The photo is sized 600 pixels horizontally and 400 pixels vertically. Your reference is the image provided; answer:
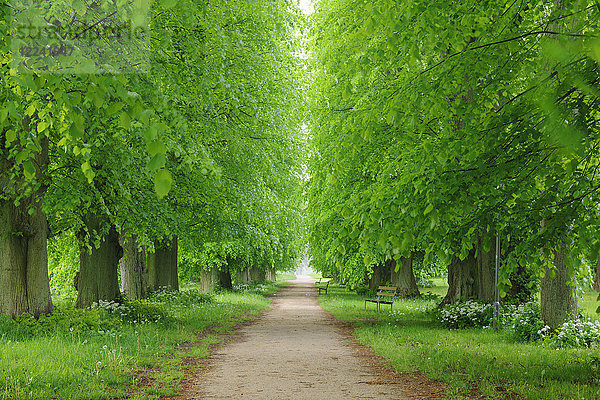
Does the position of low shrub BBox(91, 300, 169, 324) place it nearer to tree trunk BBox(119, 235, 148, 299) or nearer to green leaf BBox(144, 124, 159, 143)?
tree trunk BBox(119, 235, 148, 299)

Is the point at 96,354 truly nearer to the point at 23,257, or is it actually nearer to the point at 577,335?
the point at 23,257

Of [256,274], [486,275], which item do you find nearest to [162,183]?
[486,275]

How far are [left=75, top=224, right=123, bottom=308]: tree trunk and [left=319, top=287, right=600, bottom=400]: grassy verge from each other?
733 cm

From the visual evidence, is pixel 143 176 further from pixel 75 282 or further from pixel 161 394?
pixel 75 282

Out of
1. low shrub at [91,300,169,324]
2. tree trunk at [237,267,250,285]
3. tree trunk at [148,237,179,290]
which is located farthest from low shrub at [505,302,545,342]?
tree trunk at [237,267,250,285]

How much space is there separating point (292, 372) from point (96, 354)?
3250 mm

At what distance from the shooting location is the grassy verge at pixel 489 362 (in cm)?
716

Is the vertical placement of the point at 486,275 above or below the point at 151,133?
below

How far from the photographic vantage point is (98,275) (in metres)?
15.5

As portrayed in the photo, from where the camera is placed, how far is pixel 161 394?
7.14m

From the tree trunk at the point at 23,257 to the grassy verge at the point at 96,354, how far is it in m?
0.60

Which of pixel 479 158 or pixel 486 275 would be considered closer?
pixel 479 158

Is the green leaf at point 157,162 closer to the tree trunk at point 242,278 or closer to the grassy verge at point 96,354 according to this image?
the grassy verge at point 96,354

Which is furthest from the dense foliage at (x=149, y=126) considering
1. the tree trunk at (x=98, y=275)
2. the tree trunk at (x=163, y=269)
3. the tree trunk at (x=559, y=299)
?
the tree trunk at (x=559, y=299)
